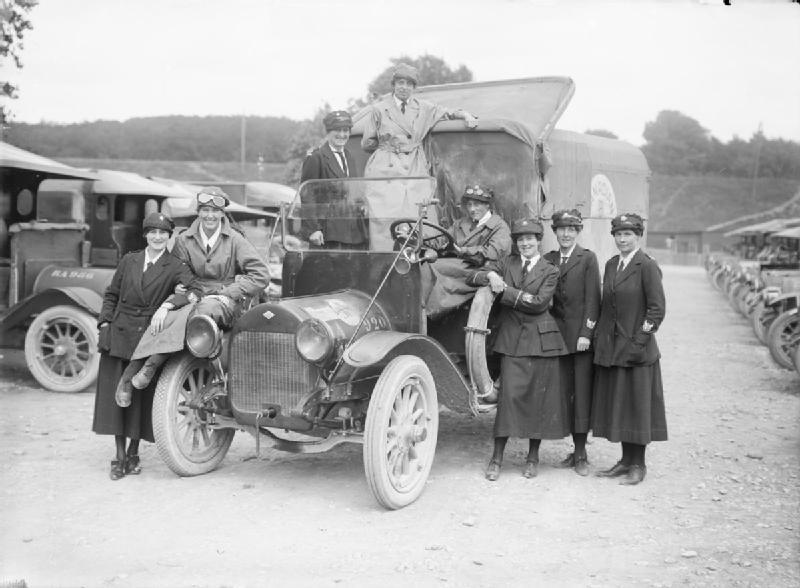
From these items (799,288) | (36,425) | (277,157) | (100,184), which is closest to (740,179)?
(277,157)

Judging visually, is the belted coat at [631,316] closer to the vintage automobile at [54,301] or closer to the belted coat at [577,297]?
the belted coat at [577,297]

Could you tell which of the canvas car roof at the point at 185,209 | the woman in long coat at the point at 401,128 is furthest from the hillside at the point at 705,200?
the woman in long coat at the point at 401,128

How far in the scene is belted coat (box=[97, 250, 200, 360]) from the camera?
530cm

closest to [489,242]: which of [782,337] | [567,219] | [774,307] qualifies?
[567,219]

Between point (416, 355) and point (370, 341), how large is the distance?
0.54 meters

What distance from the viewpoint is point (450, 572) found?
12.8 feet

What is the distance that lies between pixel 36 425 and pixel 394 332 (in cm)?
364

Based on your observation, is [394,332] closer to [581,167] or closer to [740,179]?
[581,167]

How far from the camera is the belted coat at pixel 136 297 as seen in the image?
209 inches

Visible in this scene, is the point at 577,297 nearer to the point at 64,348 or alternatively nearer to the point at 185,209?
the point at 64,348

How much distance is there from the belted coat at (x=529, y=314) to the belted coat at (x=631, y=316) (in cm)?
31

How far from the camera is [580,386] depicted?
5637 millimetres

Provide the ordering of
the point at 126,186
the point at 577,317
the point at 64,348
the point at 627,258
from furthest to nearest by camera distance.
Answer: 1. the point at 126,186
2. the point at 64,348
3. the point at 577,317
4. the point at 627,258

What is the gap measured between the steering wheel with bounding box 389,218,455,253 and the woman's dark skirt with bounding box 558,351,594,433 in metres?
1.11
